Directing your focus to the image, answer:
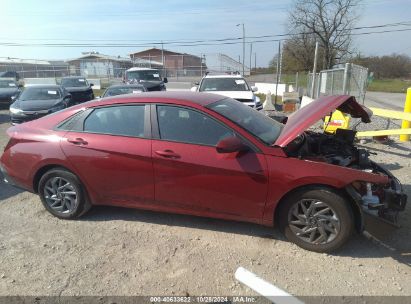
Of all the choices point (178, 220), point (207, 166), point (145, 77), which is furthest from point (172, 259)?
point (145, 77)

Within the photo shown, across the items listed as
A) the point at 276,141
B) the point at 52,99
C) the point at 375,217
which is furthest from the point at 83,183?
the point at 52,99

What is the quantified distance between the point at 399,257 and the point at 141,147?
2.89 meters

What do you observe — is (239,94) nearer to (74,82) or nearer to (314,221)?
(314,221)

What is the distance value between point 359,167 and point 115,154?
2.71 m

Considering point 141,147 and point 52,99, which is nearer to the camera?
point 141,147

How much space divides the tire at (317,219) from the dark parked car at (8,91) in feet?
56.6

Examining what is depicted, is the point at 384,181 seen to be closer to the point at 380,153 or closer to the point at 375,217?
the point at 375,217

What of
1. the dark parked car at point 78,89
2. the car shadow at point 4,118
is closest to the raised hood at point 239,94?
the car shadow at point 4,118

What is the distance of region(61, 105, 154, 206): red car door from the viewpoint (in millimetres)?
4145

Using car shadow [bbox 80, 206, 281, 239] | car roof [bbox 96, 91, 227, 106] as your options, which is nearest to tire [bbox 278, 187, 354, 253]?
car shadow [bbox 80, 206, 281, 239]

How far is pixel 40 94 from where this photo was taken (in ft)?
44.0

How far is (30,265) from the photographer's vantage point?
368cm

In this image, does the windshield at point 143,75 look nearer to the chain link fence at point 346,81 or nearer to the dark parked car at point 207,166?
the chain link fence at point 346,81

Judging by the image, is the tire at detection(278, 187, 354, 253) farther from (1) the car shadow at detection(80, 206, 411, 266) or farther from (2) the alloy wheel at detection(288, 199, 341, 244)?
(1) the car shadow at detection(80, 206, 411, 266)
